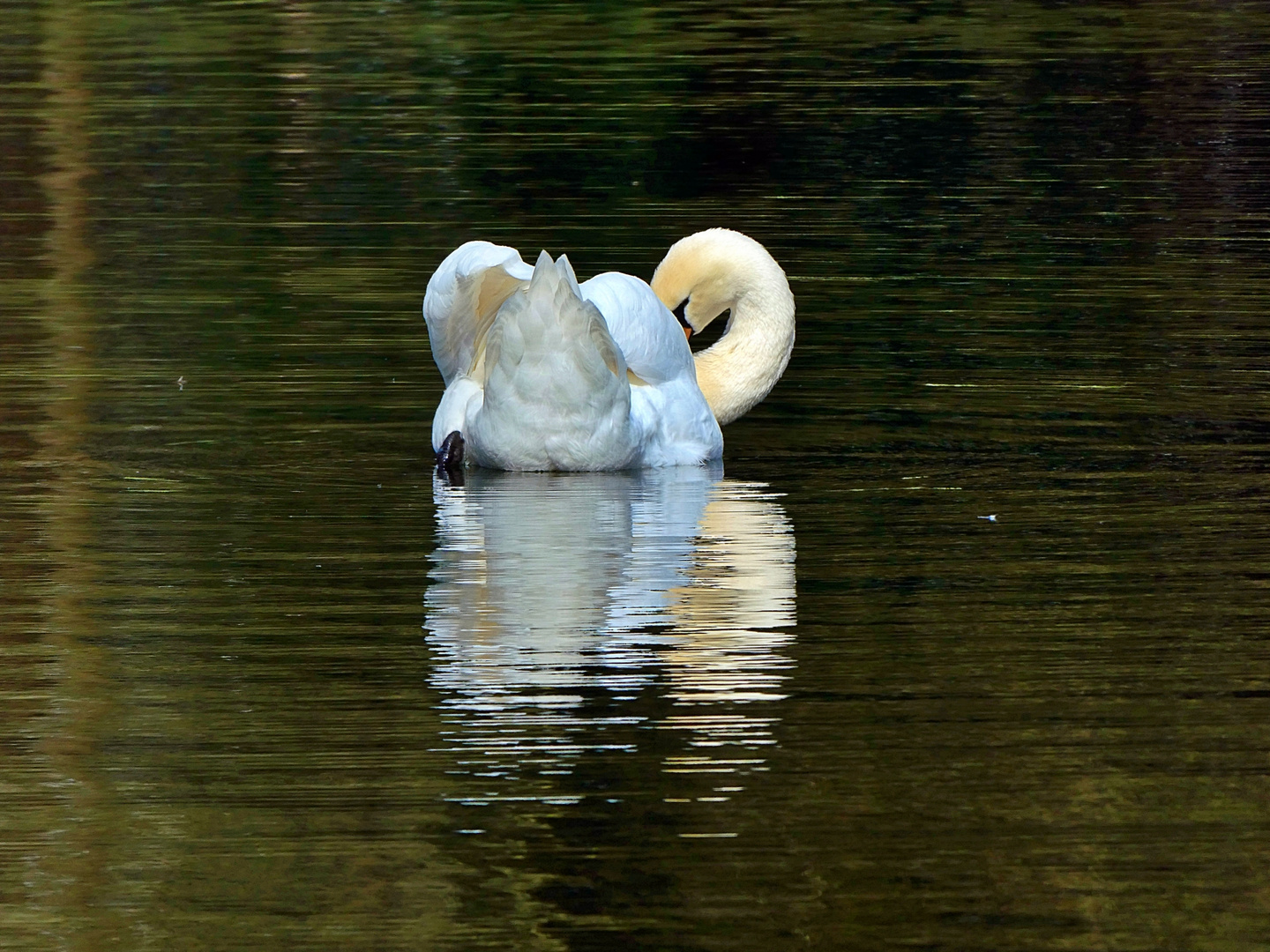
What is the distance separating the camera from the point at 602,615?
7410 mm

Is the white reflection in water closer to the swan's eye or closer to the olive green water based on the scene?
the olive green water

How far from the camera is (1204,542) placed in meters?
8.22

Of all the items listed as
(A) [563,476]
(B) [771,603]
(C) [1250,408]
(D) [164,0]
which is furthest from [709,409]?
(D) [164,0]

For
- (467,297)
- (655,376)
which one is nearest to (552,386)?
(655,376)

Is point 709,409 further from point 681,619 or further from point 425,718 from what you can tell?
point 425,718

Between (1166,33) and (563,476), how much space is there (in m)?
17.5

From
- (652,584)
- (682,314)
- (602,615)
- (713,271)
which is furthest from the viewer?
(682,314)

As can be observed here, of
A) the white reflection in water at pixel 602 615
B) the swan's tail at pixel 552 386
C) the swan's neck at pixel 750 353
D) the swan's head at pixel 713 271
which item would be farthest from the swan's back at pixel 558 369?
the swan's head at pixel 713 271

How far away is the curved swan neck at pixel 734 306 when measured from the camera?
1109cm

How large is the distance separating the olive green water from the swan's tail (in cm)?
18

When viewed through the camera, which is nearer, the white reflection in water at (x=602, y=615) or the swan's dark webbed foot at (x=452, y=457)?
the white reflection in water at (x=602, y=615)

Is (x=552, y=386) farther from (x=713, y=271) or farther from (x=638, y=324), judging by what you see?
(x=713, y=271)

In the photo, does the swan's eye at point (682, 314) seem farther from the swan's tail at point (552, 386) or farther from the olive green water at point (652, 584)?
the swan's tail at point (552, 386)

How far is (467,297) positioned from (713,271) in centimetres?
151
